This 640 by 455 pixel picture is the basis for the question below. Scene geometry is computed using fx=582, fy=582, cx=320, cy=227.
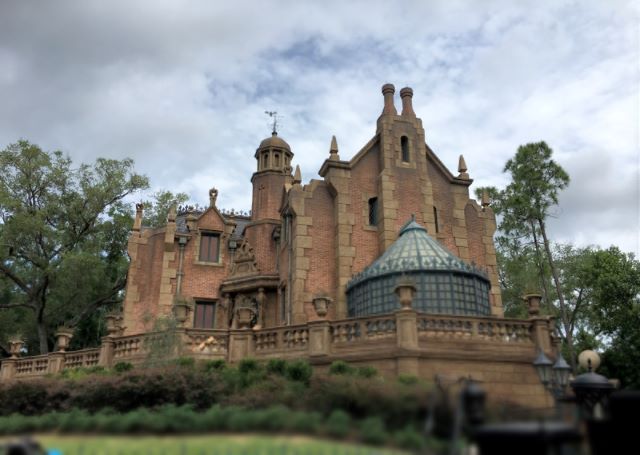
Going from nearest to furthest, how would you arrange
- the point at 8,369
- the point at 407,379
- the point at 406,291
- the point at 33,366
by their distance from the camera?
the point at 407,379 < the point at 406,291 < the point at 33,366 < the point at 8,369

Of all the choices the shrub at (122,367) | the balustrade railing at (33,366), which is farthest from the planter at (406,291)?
the balustrade railing at (33,366)

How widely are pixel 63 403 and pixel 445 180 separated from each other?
63.0 ft

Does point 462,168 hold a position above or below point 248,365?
above

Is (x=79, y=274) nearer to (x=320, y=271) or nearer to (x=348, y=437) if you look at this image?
(x=320, y=271)

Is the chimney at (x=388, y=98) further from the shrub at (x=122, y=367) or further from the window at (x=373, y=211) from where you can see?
the shrub at (x=122, y=367)

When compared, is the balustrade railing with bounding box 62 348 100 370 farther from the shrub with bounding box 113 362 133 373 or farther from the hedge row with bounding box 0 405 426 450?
the hedge row with bounding box 0 405 426 450

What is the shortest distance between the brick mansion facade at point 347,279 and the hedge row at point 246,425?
4.94 meters

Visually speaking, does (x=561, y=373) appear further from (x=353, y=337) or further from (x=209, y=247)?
(x=209, y=247)

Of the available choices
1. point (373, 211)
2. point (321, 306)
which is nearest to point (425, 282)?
point (321, 306)

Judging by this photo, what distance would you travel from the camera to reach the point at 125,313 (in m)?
27.5

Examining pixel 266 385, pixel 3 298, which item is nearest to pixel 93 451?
pixel 266 385

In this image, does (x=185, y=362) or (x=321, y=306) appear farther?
(x=321, y=306)

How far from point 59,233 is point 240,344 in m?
18.9

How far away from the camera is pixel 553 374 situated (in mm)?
15375
